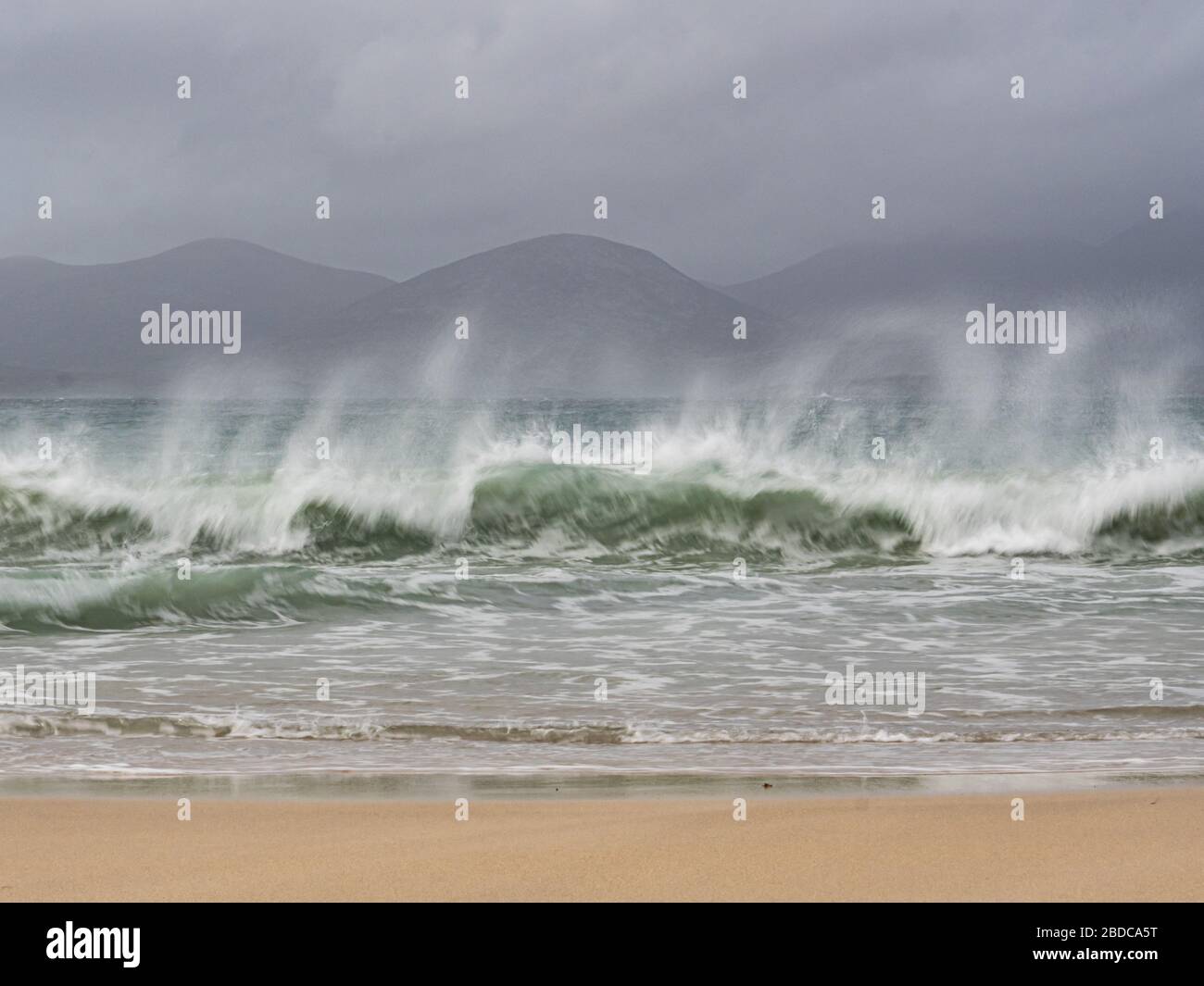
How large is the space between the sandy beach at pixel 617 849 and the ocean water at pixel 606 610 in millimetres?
639

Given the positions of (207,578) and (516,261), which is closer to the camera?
(207,578)

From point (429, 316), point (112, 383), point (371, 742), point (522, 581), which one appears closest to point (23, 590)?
point (522, 581)

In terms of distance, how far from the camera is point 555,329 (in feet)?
472

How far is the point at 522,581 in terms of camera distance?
1249cm

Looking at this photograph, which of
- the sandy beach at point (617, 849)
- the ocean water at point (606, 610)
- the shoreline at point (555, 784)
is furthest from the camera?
the ocean water at point (606, 610)

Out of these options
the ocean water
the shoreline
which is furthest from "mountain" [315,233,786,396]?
the shoreline

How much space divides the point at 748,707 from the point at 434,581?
586 cm

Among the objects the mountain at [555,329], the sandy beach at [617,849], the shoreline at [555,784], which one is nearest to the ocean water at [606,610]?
the shoreline at [555,784]

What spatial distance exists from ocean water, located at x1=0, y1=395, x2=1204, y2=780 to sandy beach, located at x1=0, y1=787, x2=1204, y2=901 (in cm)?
64

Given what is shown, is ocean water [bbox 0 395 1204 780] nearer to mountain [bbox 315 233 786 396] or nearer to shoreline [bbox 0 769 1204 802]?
shoreline [bbox 0 769 1204 802]

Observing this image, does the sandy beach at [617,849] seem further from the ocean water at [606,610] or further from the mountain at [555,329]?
the mountain at [555,329]

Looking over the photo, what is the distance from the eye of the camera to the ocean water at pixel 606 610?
6297 millimetres

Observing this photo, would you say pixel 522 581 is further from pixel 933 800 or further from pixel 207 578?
pixel 933 800

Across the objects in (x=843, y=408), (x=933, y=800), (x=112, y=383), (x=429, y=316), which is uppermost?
(x=429, y=316)
